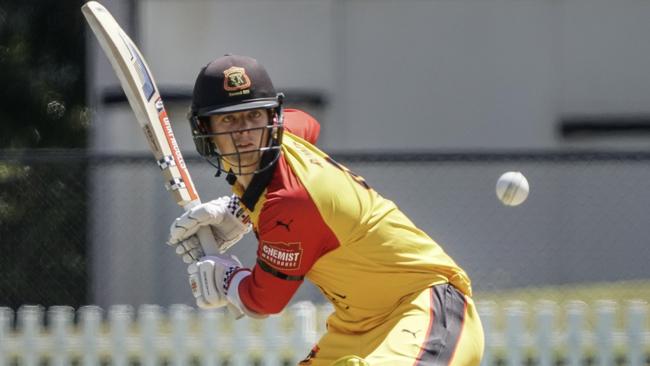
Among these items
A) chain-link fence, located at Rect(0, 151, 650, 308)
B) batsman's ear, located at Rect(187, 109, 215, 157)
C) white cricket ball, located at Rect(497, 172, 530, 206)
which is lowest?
chain-link fence, located at Rect(0, 151, 650, 308)

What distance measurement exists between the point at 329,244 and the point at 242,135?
47 centimetres

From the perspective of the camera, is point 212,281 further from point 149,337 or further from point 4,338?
point 4,338

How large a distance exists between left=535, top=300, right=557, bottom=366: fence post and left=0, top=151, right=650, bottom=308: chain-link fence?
152 cm

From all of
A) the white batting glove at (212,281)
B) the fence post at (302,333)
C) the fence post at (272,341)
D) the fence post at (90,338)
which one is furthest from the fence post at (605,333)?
the white batting glove at (212,281)

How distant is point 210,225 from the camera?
16.3ft

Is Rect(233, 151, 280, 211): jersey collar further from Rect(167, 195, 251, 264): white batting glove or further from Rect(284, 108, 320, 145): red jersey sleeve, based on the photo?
Rect(284, 108, 320, 145): red jersey sleeve

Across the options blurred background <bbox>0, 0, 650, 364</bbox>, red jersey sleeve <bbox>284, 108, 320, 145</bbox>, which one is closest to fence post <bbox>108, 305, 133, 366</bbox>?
blurred background <bbox>0, 0, 650, 364</bbox>

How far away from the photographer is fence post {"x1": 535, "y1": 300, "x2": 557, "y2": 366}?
27.6 feet

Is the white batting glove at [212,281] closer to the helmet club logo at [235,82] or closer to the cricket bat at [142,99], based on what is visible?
the cricket bat at [142,99]

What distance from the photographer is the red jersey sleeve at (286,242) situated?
4250 mm

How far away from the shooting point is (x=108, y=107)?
11680 millimetres

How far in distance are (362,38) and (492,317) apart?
4.22 meters

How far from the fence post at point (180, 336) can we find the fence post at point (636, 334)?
9.36 ft

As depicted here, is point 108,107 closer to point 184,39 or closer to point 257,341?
point 184,39
